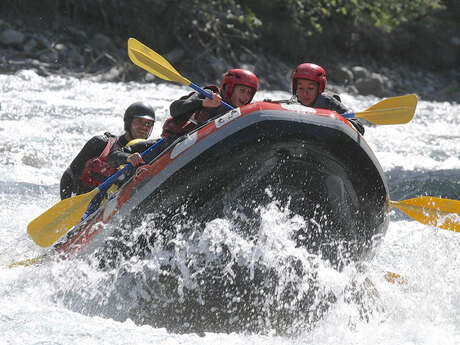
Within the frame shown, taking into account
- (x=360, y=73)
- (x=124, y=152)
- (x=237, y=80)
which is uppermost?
(x=237, y=80)

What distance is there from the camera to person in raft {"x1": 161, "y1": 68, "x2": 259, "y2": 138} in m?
3.93

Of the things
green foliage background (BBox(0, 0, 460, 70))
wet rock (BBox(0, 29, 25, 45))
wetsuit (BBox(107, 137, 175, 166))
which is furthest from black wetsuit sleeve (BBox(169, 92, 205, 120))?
green foliage background (BBox(0, 0, 460, 70))

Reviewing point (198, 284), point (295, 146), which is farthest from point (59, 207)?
point (295, 146)

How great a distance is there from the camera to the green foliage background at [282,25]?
13547 mm

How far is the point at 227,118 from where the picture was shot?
3475 mm

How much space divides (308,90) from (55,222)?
1897 mm

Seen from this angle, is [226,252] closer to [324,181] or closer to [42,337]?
[324,181]

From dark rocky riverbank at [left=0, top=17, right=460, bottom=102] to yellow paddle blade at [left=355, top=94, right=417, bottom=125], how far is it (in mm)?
7955

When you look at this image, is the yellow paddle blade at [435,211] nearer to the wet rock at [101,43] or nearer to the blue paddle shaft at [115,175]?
the blue paddle shaft at [115,175]

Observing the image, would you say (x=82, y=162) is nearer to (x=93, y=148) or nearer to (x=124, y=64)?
(x=93, y=148)

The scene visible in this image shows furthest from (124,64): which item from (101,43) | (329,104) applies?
(329,104)

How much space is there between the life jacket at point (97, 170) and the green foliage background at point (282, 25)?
29.6 ft

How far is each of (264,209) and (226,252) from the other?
337 millimetres

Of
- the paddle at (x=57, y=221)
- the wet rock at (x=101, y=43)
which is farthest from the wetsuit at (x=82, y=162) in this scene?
the wet rock at (x=101, y=43)
